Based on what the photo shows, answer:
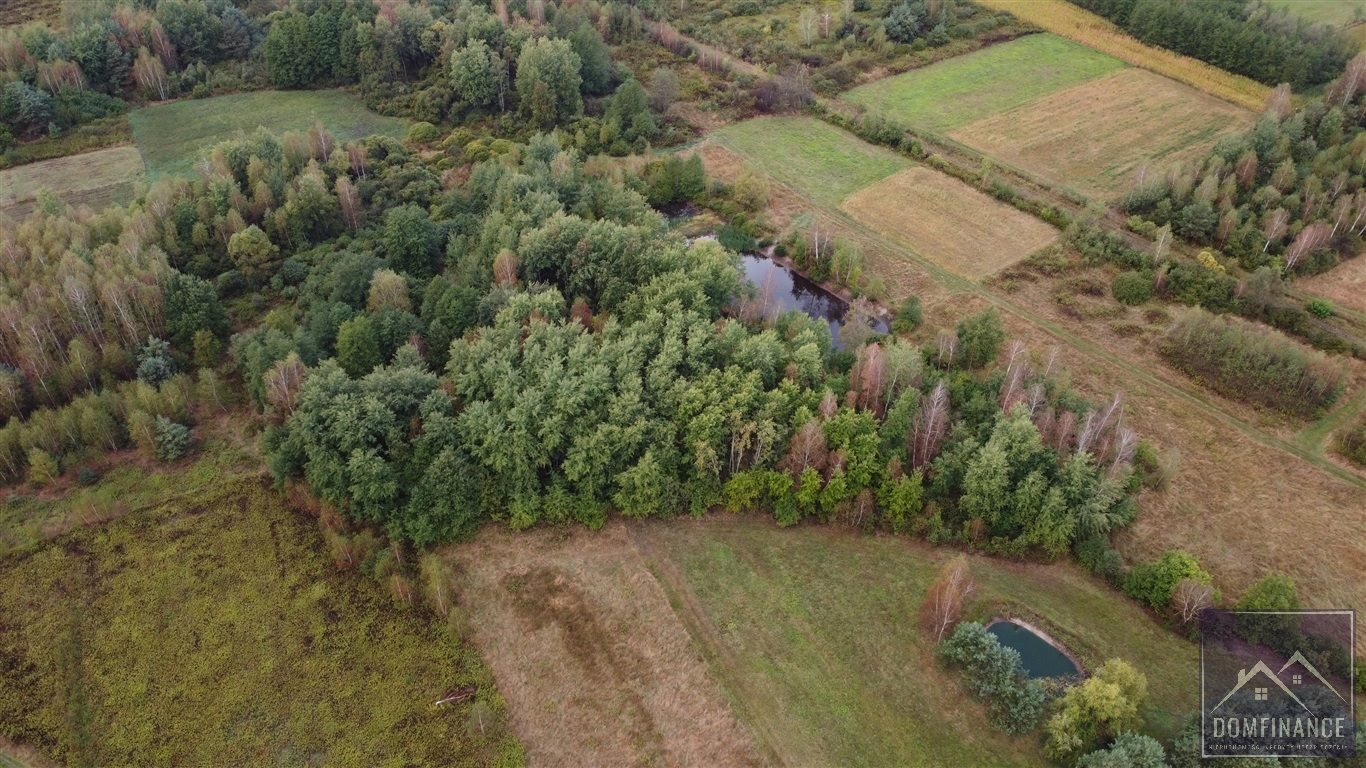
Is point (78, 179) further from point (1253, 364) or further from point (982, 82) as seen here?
point (1253, 364)

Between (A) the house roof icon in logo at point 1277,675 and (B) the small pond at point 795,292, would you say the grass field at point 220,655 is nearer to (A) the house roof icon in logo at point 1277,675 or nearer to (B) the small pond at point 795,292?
(A) the house roof icon in logo at point 1277,675

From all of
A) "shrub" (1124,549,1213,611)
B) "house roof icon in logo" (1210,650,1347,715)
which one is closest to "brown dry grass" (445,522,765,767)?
"house roof icon in logo" (1210,650,1347,715)

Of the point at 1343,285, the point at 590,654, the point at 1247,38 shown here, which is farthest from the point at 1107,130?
the point at 590,654

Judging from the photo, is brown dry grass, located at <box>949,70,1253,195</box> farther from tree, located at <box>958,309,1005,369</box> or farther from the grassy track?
the grassy track

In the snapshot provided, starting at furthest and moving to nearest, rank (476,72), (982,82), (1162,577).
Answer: (982,82) < (476,72) < (1162,577)

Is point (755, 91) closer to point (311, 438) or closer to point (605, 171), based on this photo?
point (605, 171)

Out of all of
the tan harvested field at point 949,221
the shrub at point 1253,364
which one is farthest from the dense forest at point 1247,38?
the shrub at point 1253,364

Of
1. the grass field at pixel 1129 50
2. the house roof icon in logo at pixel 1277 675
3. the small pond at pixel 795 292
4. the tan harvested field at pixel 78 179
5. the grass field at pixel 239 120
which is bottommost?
the house roof icon in logo at pixel 1277 675
